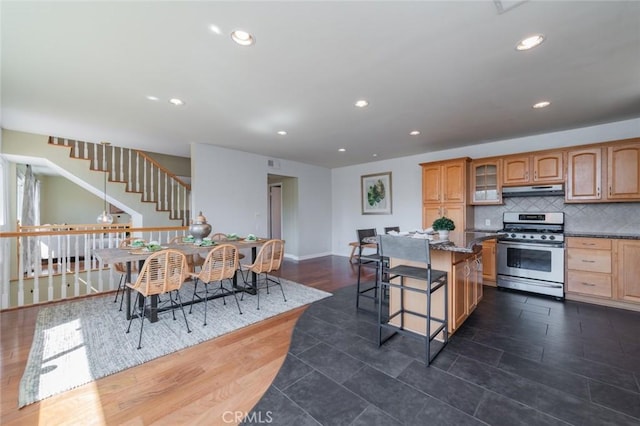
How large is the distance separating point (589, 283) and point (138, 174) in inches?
313

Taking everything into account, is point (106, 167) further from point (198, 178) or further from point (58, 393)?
point (58, 393)

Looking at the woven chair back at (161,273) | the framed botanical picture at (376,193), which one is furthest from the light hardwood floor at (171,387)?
the framed botanical picture at (376,193)

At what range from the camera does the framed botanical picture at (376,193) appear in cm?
618

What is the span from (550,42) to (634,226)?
3409 millimetres

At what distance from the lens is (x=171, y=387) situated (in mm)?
1847

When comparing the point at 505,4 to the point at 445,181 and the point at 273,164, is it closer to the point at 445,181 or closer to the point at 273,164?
the point at 445,181

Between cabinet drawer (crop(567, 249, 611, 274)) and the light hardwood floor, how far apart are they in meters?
3.94

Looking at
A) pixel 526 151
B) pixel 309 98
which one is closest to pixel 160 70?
pixel 309 98

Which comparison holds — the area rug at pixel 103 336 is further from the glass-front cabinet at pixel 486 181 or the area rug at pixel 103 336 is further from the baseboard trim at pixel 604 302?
the baseboard trim at pixel 604 302

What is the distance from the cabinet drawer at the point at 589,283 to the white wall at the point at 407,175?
1990mm

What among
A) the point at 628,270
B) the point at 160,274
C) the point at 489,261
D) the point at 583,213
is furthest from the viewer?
the point at 489,261

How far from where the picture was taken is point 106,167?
16.7 ft

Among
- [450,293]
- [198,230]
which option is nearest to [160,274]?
[198,230]

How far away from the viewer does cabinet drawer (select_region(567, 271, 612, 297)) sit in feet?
10.9
